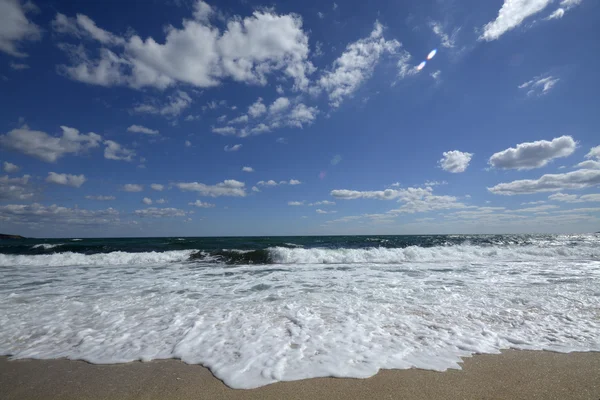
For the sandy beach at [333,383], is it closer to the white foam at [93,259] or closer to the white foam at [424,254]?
the white foam at [424,254]

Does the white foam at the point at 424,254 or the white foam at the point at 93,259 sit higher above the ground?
the white foam at the point at 93,259

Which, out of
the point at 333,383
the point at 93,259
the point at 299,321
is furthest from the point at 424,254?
the point at 93,259

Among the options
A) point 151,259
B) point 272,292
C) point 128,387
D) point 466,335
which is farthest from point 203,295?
point 151,259

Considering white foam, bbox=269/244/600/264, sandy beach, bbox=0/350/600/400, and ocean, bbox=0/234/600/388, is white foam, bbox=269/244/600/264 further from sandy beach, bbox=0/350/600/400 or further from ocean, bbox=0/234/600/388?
sandy beach, bbox=0/350/600/400

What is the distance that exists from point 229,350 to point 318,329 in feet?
4.70

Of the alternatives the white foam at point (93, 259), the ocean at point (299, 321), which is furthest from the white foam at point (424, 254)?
the ocean at point (299, 321)

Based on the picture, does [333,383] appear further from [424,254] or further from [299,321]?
[424,254]

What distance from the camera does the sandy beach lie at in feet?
8.56

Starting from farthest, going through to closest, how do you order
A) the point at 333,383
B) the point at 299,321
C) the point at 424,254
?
1. the point at 424,254
2. the point at 299,321
3. the point at 333,383

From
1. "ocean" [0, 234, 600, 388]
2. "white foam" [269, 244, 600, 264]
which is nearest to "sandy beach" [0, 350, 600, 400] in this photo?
"ocean" [0, 234, 600, 388]

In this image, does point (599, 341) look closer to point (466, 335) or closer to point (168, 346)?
point (466, 335)

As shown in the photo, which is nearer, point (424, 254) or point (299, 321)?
point (299, 321)

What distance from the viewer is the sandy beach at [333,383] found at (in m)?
2.61

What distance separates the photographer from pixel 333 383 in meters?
2.79
